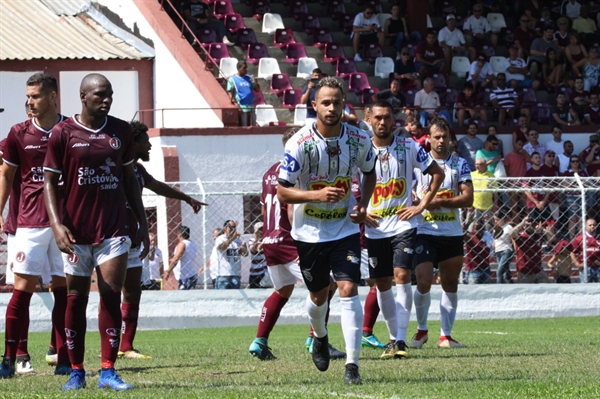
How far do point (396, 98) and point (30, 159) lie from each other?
1466 cm

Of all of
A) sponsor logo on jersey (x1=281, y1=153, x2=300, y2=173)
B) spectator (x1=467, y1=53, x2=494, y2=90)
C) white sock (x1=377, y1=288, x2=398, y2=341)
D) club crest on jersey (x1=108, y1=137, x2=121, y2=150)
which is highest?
spectator (x1=467, y1=53, x2=494, y2=90)

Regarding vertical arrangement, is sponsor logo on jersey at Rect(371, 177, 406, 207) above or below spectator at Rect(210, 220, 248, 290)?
above

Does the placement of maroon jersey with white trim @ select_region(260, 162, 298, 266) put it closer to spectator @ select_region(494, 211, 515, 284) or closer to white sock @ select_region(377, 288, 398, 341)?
white sock @ select_region(377, 288, 398, 341)

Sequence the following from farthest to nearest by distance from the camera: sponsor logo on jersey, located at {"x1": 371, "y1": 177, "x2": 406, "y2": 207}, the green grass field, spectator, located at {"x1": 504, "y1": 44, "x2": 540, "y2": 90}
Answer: spectator, located at {"x1": 504, "y1": 44, "x2": 540, "y2": 90} < sponsor logo on jersey, located at {"x1": 371, "y1": 177, "x2": 406, "y2": 207} < the green grass field

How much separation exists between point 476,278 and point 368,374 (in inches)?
337

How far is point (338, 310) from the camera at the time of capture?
16.1m

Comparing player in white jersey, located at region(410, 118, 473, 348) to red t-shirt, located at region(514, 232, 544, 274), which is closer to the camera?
player in white jersey, located at region(410, 118, 473, 348)

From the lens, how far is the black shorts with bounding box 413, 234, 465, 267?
10.9 metres

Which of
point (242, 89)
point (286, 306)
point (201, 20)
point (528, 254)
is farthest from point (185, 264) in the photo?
point (201, 20)

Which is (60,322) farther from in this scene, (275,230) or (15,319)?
(275,230)

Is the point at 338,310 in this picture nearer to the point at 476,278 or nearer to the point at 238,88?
the point at 476,278

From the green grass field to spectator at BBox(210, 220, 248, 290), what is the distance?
329cm

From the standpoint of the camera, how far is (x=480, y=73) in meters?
25.2

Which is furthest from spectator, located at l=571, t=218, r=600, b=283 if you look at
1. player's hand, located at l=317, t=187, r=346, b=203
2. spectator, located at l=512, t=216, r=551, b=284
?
player's hand, located at l=317, t=187, r=346, b=203
